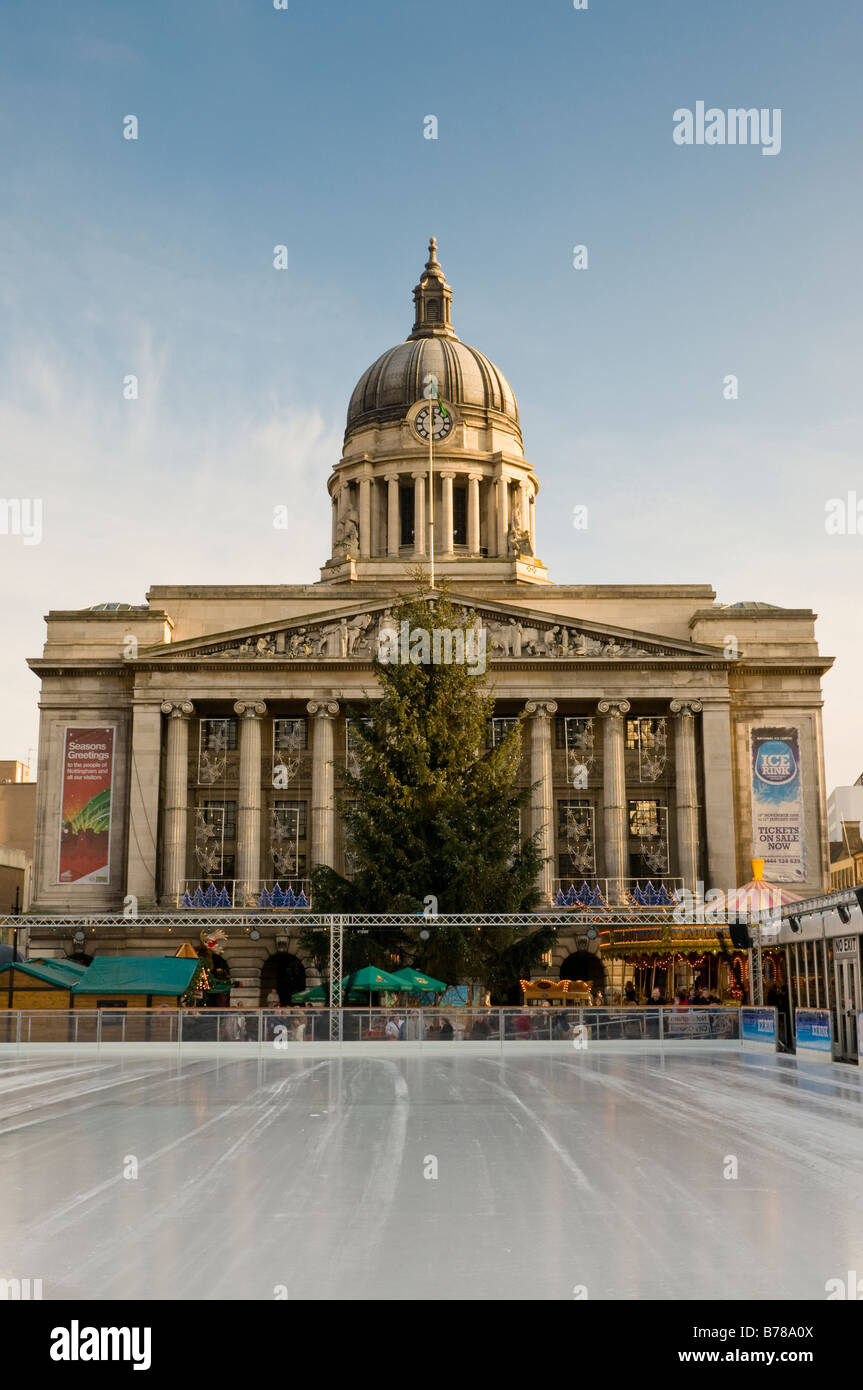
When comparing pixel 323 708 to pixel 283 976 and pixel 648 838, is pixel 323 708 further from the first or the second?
pixel 648 838

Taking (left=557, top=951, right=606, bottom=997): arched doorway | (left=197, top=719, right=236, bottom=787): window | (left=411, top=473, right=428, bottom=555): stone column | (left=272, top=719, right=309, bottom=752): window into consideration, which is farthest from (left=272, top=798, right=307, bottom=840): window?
(left=411, top=473, right=428, bottom=555): stone column

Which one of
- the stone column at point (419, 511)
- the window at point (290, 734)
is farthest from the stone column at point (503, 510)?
the window at point (290, 734)

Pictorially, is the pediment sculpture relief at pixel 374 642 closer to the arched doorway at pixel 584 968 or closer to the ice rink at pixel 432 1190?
A: the arched doorway at pixel 584 968

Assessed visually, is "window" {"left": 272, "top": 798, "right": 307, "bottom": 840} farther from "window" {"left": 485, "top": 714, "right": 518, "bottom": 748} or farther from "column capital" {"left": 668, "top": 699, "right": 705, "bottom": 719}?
"column capital" {"left": 668, "top": 699, "right": 705, "bottom": 719}

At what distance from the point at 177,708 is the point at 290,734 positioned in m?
5.17

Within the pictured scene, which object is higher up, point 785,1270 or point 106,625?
point 106,625

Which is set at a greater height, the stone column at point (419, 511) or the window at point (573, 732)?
the stone column at point (419, 511)

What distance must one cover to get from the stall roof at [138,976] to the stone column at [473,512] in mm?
42986

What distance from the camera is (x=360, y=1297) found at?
936 centimetres

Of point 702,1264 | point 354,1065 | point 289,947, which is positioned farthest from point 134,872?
point 702,1264

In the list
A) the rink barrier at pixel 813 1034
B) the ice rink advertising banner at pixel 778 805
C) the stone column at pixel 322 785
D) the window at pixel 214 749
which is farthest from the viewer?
the window at pixel 214 749

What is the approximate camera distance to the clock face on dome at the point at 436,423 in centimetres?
8338

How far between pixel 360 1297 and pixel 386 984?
33299 millimetres
